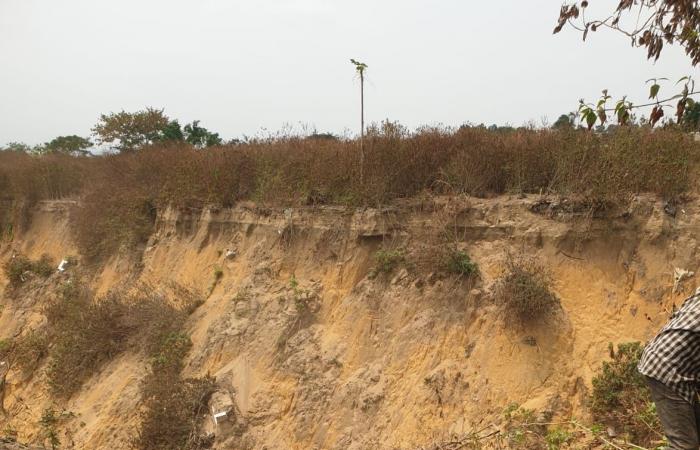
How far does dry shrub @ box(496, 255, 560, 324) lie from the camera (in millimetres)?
5863

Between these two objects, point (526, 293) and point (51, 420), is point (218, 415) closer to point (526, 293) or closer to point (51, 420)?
point (51, 420)

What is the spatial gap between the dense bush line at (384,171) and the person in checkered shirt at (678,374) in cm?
375

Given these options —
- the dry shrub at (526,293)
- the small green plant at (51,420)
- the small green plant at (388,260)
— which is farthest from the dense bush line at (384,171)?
the small green plant at (51,420)

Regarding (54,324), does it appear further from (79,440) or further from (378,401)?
(378,401)

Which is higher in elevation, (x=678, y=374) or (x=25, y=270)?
(x=678, y=374)

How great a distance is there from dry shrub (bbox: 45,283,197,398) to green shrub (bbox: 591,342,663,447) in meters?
6.53

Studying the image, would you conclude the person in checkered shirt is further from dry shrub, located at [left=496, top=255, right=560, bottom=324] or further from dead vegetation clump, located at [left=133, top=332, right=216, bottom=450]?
dead vegetation clump, located at [left=133, top=332, right=216, bottom=450]

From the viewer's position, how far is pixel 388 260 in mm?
7223

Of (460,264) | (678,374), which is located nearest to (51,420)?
(460,264)

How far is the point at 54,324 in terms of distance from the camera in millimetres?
10625

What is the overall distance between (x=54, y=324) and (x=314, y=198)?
21.2 feet

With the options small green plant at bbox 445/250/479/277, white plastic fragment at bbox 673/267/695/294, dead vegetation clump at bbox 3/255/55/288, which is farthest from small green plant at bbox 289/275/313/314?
dead vegetation clump at bbox 3/255/55/288

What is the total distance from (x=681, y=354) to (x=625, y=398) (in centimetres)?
243

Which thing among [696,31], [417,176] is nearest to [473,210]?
[417,176]
